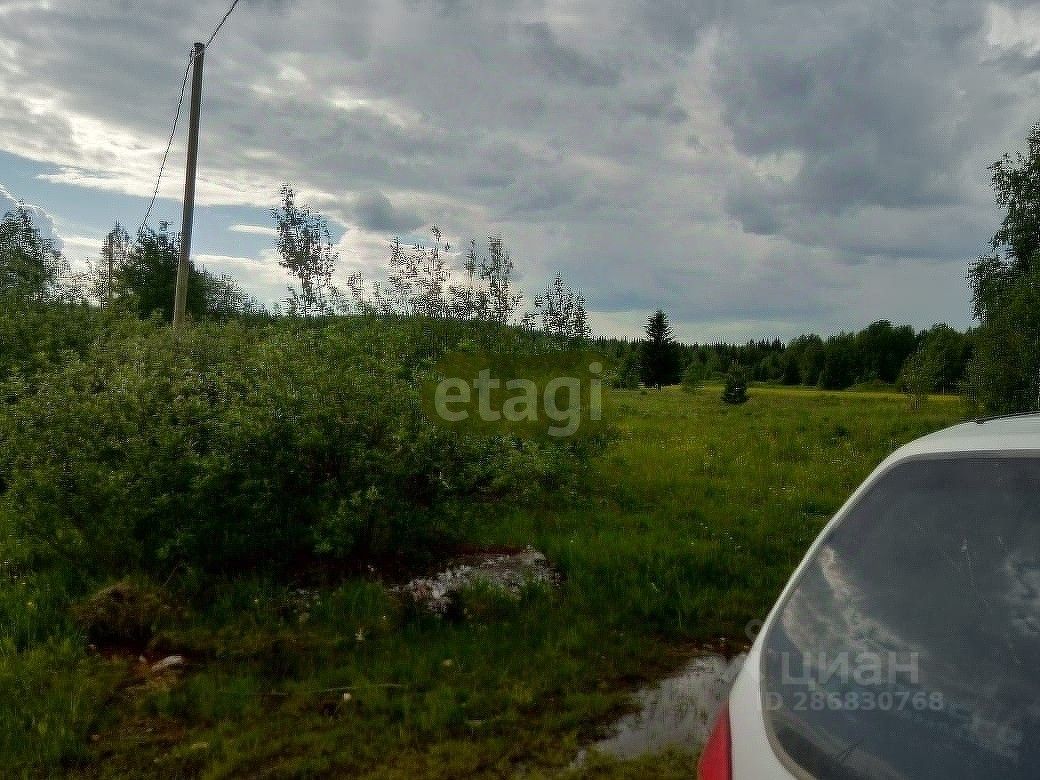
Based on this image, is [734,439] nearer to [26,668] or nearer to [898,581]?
[26,668]

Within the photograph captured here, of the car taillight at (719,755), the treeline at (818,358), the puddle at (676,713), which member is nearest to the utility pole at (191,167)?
the puddle at (676,713)

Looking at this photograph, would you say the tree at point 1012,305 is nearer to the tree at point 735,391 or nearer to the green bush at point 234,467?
the tree at point 735,391

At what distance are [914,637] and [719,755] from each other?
1.84 ft

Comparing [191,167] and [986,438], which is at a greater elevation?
[191,167]

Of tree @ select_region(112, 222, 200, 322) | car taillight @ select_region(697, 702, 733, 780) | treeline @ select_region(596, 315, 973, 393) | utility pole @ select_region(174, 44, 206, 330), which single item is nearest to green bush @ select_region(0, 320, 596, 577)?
car taillight @ select_region(697, 702, 733, 780)

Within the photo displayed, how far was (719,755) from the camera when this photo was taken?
1.76 meters

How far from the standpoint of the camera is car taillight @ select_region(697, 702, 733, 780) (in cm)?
170

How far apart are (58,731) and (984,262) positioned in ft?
106

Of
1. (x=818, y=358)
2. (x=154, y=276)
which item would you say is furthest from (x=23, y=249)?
(x=818, y=358)

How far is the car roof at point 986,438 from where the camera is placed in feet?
5.44

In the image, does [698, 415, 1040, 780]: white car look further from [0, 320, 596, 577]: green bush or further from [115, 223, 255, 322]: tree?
[115, 223, 255, 322]: tree

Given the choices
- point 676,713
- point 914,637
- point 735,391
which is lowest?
point 676,713
